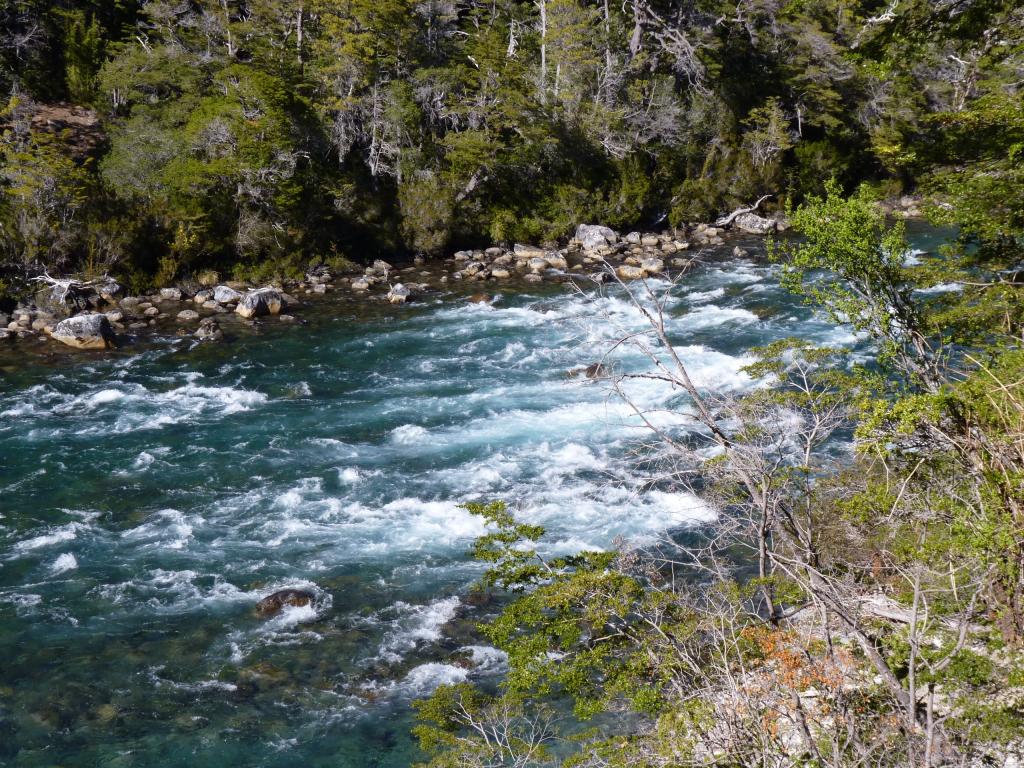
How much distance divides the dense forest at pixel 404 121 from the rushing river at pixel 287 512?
7100mm

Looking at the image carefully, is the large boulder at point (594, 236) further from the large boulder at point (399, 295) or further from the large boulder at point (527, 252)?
the large boulder at point (399, 295)

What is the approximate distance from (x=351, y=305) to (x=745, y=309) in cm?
1189

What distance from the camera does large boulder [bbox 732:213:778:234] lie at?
31.3m

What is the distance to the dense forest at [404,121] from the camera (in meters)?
24.7

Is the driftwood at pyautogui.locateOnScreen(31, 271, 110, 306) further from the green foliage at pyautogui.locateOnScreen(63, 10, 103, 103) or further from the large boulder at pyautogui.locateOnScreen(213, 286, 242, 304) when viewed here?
the green foliage at pyautogui.locateOnScreen(63, 10, 103, 103)

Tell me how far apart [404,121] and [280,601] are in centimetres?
2281

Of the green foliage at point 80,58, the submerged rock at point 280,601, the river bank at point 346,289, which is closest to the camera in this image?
the submerged rock at point 280,601

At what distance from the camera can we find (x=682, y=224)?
32.9m

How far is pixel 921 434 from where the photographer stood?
257 inches

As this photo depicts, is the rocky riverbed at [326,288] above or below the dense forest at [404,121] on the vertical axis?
below

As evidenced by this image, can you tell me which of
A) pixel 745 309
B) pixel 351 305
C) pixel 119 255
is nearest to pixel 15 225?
pixel 119 255

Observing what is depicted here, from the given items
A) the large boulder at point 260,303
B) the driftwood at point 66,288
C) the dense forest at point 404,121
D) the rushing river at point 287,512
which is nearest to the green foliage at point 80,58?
the dense forest at point 404,121

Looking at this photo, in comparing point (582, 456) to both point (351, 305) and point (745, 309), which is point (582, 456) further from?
point (351, 305)

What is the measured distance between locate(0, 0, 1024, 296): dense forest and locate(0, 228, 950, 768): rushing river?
23.3 ft
